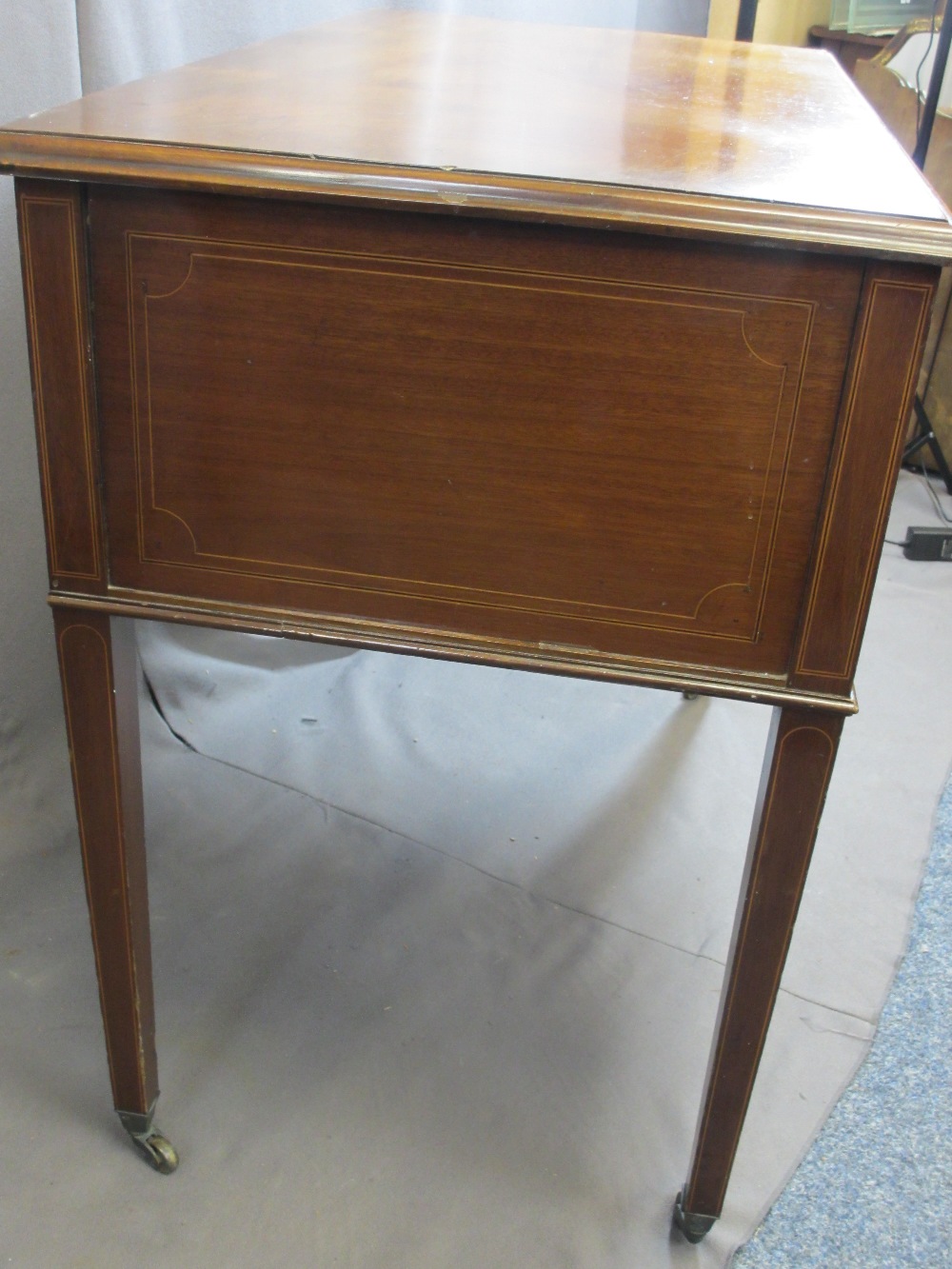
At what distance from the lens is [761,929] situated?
3.03 feet

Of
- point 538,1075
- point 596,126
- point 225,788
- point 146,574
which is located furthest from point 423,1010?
point 596,126

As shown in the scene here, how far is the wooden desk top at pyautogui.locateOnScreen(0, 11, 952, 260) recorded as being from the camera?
704 millimetres

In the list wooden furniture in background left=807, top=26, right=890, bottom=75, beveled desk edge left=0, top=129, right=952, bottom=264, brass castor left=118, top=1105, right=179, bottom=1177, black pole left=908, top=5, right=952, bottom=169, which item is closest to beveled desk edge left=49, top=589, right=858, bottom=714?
beveled desk edge left=0, top=129, right=952, bottom=264

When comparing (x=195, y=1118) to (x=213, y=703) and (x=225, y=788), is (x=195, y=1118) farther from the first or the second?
(x=213, y=703)

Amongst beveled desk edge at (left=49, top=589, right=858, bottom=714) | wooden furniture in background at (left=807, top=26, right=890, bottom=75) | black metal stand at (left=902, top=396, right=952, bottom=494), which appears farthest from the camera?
wooden furniture in background at (left=807, top=26, right=890, bottom=75)

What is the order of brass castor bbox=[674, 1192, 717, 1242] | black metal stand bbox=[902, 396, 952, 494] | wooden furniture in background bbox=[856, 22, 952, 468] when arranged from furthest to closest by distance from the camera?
wooden furniture in background bbox=[856, 22, 952, 468] → black metal stand bbox=[902, 396, 952, 494] → brass castor bbox=[674, 1192, 717, 1242]

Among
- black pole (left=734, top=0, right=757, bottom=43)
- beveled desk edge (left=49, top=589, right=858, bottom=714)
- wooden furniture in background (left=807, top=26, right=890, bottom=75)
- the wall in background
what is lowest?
beveled desk edge (left=49, top=589, right=858, bottom=714)

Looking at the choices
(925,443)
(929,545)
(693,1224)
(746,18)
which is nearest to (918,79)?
(746,18)

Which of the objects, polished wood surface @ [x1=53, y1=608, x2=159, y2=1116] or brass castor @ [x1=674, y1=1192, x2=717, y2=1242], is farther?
brass castor @ [x1=674, y1=1192, x2=717, y2=1242]

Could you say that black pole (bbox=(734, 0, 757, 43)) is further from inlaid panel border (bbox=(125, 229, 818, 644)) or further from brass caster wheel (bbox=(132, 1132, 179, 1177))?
brass caster wheel (bbox=(132, 1132, 179, 1177))

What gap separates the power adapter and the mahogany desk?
147cm

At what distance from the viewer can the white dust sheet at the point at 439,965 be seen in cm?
107

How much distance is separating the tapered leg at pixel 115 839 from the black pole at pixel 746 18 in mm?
1847

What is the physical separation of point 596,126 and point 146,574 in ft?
1.50
